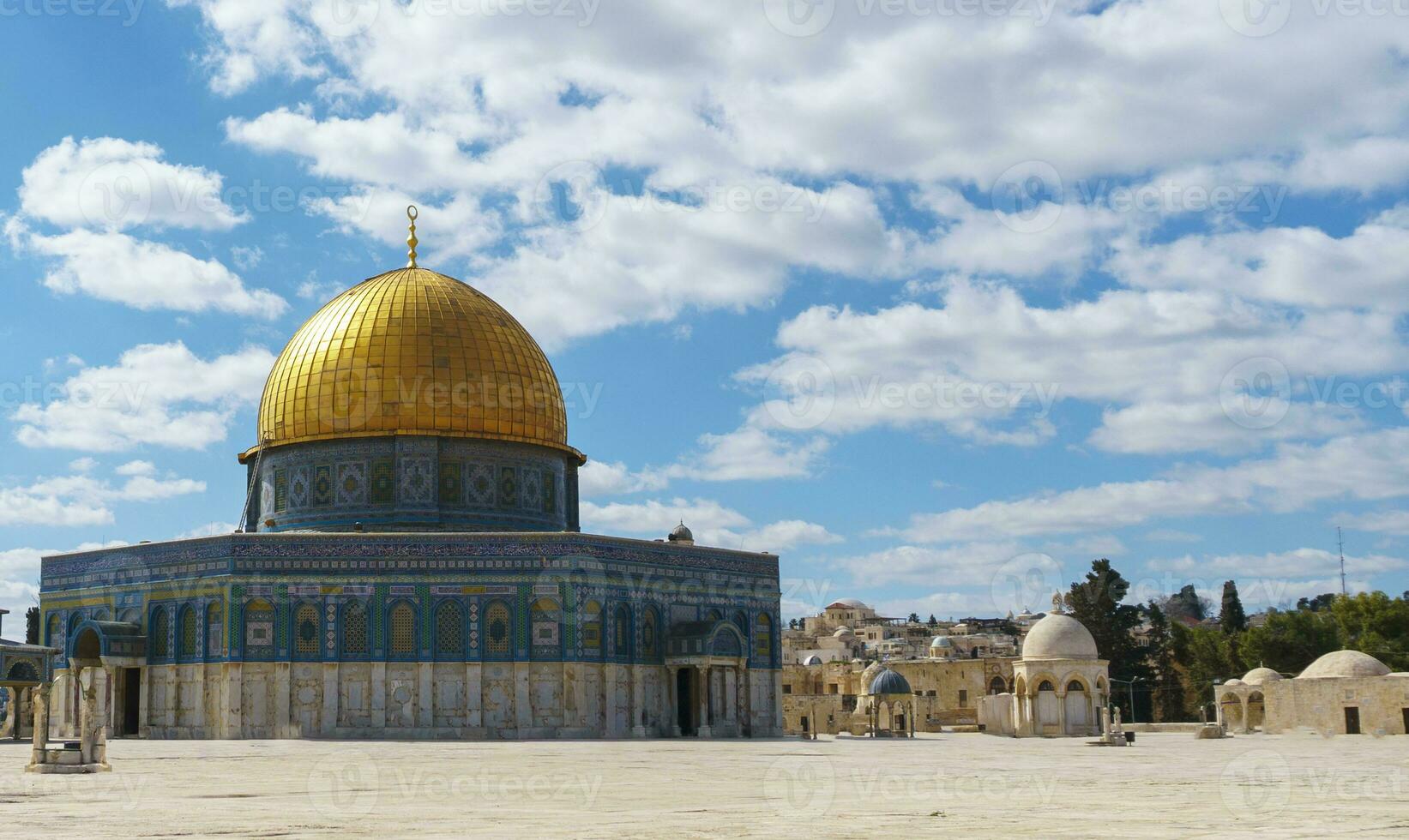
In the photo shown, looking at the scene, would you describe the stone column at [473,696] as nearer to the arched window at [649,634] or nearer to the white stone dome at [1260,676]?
the arched window at [649,634]

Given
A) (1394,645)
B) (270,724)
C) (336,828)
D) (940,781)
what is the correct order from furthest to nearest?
1. (1394,645)
2. (270,724)
3. (940,781)
4. (336,828)

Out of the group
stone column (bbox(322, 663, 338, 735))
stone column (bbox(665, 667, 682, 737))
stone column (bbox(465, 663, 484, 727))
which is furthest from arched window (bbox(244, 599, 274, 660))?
stone column (bbox(665, 667, 682, 737))

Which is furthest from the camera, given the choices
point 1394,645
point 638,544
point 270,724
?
point 1394,645

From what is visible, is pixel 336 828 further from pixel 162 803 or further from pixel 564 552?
pixel 564 552

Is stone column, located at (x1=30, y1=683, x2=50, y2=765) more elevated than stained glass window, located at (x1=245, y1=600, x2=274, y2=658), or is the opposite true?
stained glass window, located at (x1=245, y1=600, x2=274, y2=658)

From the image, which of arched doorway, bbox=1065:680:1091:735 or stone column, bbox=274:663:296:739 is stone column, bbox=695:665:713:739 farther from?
arched doorway, bbox=1065:680:1091:735

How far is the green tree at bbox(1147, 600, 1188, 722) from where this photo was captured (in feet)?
194

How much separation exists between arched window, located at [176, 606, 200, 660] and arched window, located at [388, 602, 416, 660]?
4536 mm

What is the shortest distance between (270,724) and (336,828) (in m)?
24.4

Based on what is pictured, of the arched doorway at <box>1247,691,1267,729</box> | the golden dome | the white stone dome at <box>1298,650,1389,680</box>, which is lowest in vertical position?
the arched doorway at <box>1247,691,1267,729</box>

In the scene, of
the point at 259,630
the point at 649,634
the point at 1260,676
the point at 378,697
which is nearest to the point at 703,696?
the point at 649,634

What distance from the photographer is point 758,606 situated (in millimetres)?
38875

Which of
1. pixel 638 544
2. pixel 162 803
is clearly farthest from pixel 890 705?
pixel 162 803

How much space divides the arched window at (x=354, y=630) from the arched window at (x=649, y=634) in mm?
6413
